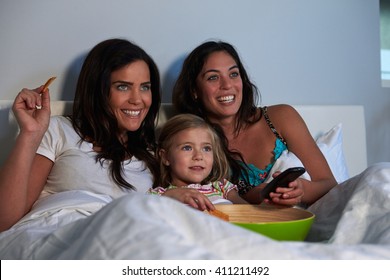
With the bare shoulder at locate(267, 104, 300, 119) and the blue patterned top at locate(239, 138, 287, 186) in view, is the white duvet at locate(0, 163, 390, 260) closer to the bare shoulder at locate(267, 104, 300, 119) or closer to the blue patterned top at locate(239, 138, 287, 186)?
the blue patterned top at locate(239, 138, 287, 186)

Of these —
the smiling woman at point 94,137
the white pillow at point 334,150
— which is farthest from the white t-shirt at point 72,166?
the white pillow at point 334,150

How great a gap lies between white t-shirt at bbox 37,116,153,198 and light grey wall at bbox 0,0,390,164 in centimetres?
39

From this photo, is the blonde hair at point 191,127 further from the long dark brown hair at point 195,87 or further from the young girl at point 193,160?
the long dark brown hair at point 195,87

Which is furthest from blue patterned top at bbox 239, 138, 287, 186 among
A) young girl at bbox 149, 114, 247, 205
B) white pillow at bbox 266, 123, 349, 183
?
white pillow at bbox 266, 123, 349, 183

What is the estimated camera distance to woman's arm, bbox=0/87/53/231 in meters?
1.35

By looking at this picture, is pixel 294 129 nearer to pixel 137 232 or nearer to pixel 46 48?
pixel 46 48

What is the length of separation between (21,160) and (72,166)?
6.6 inches

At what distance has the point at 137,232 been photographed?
2.47ft

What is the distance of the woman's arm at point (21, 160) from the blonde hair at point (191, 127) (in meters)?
0.43

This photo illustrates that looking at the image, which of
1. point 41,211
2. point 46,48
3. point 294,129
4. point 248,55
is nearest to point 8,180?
point 41,211

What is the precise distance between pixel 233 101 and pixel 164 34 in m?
0.42

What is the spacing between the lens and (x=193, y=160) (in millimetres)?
1640

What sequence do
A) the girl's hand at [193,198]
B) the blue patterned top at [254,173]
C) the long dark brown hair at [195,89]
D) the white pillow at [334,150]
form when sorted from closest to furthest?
1. the girl's hand at [193,198]
2. the blue patterned top at [254,173]
3. the long dark brown hair at [195,89]
4. the white pillow at [334,150]

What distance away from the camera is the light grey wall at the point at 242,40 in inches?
72.7
